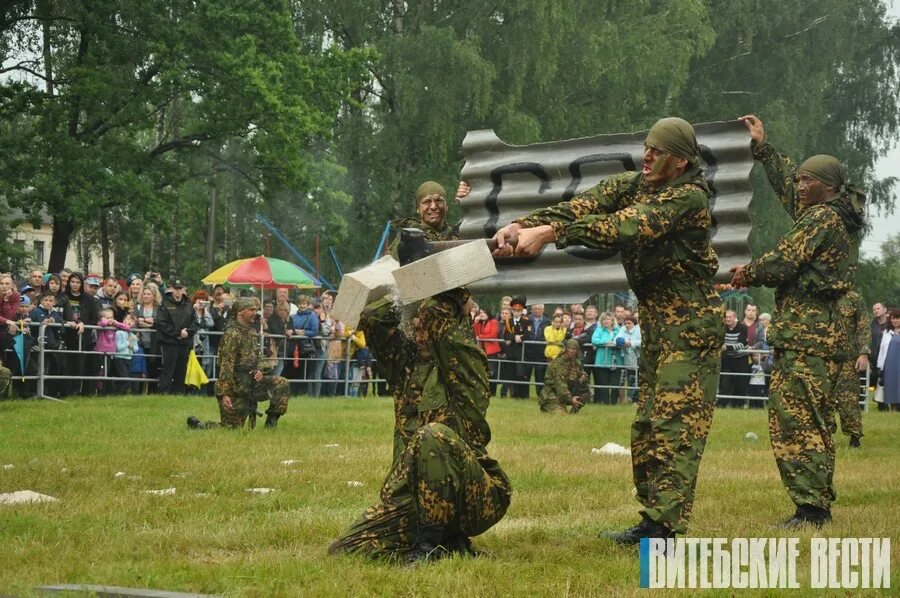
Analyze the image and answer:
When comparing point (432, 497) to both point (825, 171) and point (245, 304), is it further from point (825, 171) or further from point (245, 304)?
point (245, 304)

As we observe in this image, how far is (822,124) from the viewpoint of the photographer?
51.4 m

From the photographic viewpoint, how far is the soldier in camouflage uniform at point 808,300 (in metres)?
8.86

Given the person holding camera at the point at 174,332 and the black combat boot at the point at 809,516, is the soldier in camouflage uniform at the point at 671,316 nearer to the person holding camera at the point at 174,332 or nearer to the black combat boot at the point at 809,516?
the black combat boot at the point at 809,516

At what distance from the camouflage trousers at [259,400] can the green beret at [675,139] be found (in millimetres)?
9851

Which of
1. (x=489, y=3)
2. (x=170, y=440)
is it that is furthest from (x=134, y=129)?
(x=170, y=440)

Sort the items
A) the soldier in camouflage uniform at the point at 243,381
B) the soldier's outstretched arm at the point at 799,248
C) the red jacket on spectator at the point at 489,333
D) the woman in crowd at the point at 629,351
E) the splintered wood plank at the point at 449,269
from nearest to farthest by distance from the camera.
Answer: the splintered wood plank at the point at 449,269 < the soldier's outstretched arm at the point at 799,248 < the soldier in camouflage uniform at the point at 243,381 < the woman in crowd at the point at 629,351 < the red jacket on spectator at the point at 489,333

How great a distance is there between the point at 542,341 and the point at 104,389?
27.1 feet

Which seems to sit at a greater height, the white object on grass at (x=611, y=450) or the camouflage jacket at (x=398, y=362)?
the camouflage jacket at (x=398, y=362)

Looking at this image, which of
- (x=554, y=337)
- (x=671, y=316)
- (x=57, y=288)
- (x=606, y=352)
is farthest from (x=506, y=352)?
(x=671, y=316)

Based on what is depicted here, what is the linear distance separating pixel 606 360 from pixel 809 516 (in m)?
16.5

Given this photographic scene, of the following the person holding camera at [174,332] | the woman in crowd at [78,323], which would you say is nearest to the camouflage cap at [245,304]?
the woman in crowd at [78,323]

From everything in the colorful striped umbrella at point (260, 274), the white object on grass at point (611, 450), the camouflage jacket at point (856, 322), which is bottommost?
the white object on grass at point (611, 450)

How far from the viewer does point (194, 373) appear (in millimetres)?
21484

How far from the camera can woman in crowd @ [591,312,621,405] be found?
2502cm
